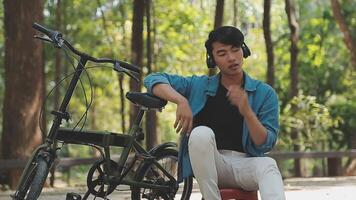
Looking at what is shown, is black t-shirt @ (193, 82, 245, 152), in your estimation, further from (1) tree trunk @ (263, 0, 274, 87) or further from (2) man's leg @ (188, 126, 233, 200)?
(1) tree trunk @ (263, 0, 274, 87)

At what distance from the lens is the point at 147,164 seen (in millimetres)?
4719

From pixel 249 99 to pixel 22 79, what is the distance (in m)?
7.29

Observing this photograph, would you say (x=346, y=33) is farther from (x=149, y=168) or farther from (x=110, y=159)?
(x=110, y=159)

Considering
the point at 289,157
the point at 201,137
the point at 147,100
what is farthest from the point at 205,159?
the point at 289,157

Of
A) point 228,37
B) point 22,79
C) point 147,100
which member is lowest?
point 22,79

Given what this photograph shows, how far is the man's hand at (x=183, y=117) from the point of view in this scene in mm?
3697

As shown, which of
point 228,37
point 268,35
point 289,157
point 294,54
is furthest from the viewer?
point 294,54

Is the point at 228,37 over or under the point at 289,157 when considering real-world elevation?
over

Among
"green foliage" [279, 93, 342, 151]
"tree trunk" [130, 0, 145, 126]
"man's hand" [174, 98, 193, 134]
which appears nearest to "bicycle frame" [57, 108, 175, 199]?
"man's hand" [174, 98, 193, 134]

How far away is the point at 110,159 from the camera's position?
4.53 m

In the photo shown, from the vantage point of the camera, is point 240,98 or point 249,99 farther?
point 249,99

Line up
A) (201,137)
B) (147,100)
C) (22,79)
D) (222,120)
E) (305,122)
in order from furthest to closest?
(305,122)
(22,79)
(147,100)
(222,120)
(201,137)

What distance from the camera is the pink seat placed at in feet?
12.3

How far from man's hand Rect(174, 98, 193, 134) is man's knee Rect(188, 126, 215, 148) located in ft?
0.34
